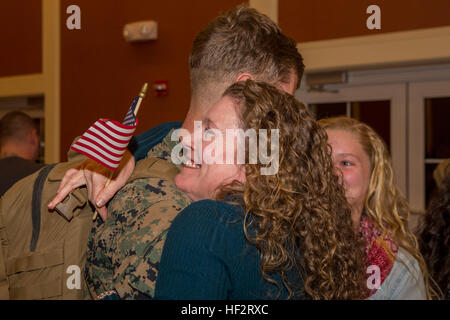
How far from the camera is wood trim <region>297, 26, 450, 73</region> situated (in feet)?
10.4

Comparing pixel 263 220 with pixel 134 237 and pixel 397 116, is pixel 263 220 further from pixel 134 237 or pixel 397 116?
pixel 397 116

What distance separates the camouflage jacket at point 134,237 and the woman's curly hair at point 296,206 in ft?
0.56

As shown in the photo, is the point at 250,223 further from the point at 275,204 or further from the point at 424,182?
the point at 424,182

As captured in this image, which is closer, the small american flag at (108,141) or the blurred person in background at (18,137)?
the small american flag at (108,141)

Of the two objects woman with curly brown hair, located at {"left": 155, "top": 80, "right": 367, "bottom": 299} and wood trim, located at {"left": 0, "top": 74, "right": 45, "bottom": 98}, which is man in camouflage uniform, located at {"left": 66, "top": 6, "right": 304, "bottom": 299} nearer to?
woman with curly brown hair, located at {"left": 155, "top": 80, "right": 367, "bottom": 299}

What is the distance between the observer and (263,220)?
1.01 m

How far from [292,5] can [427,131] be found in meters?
1.43

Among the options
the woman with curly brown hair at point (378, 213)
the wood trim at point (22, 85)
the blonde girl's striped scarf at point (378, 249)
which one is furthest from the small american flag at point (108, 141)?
the wood trim at point (22, 85)

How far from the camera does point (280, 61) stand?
4.76 ft

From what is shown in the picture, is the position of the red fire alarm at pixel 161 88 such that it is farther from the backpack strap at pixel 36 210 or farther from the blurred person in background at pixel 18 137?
the backpack strap at pixel 36 210

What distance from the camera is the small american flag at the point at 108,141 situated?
1.27 meters

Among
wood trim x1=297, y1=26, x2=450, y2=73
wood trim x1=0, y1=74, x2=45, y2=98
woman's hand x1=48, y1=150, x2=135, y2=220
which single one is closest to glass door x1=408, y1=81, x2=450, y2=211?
wood trim x1=297, y1=26, x2=450, y2=73

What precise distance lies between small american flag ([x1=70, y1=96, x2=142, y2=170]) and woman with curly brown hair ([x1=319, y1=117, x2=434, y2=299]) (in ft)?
2.99

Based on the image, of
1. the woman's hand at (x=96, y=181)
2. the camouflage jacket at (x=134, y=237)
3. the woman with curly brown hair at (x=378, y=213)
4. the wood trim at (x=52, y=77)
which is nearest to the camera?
the camouflage jacket at (x=134, y=237)
